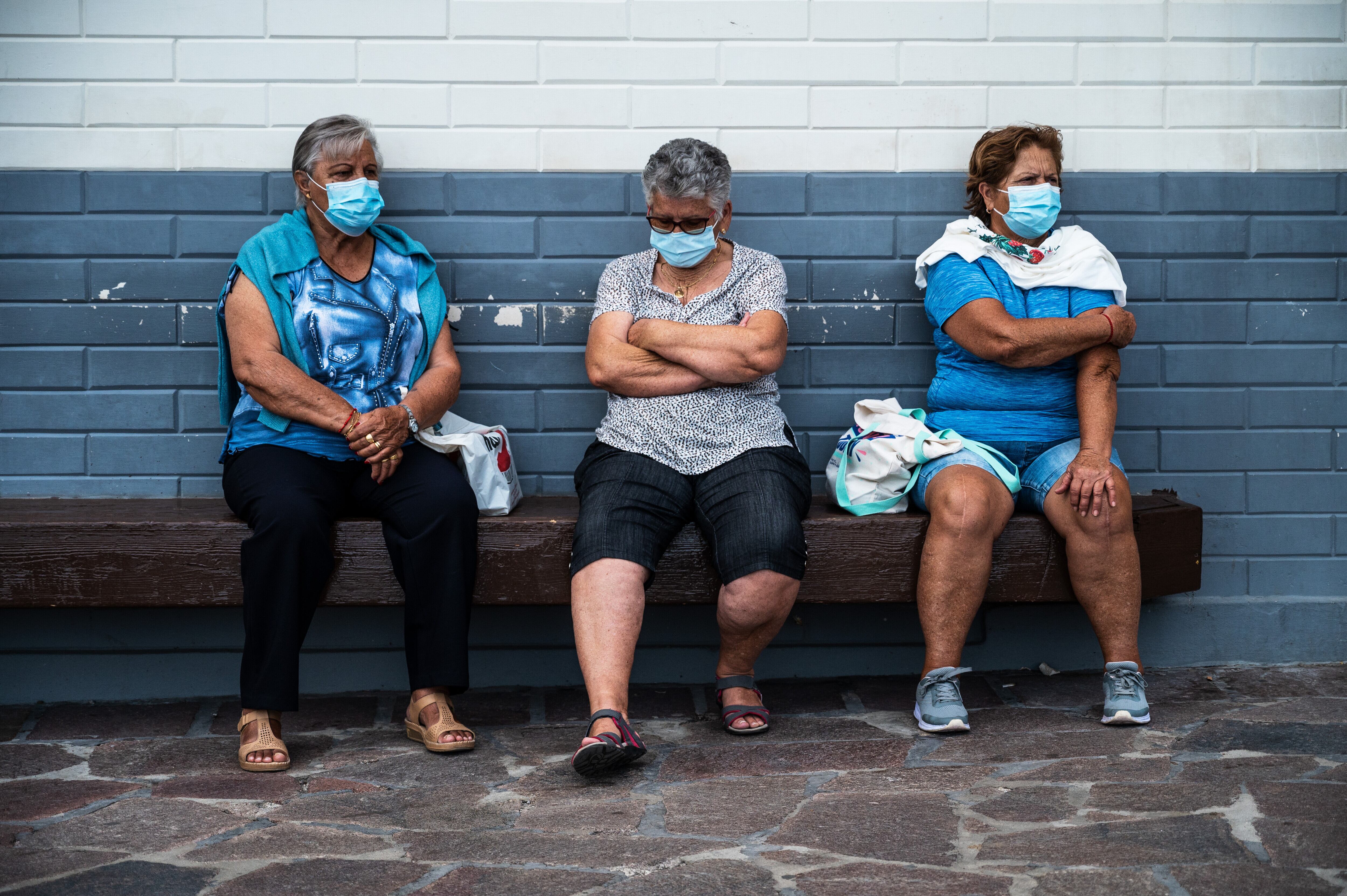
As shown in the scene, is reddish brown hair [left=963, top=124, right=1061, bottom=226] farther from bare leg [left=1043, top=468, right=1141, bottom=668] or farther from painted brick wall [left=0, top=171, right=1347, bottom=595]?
bare leg [left=1043, top=468, right=1141, bottom=668]

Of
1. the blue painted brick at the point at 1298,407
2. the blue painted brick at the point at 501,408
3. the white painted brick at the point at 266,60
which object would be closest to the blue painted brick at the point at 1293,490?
the blue painted brick at the point at 1298,407

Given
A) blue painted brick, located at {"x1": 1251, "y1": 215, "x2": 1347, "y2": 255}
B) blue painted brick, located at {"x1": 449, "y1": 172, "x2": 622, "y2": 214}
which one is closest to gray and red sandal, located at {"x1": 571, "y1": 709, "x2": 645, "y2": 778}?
blue painted brick, located at {"x1": 449, "y1": 172, "x2": 622, "y2": 214}

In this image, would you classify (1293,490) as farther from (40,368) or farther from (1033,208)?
(40,368)

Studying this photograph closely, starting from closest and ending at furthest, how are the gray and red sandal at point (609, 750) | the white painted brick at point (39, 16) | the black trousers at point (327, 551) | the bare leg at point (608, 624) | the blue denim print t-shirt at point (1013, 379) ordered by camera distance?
the gray and red sandal at point (609, 750), the bare leg at point (608, 624), the black trousers at point (327, 551), the blue denim print t-shirt at point (1013, 379), the white painted brick at point (39, 16)

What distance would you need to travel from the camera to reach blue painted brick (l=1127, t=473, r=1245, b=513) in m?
3.76

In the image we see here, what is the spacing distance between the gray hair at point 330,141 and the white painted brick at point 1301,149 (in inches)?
109

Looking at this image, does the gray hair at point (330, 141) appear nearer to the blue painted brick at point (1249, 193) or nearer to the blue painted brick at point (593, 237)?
the blue painted brick at point (593, 237)

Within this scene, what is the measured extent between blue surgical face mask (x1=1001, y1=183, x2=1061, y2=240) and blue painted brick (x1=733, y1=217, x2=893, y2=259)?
43cm

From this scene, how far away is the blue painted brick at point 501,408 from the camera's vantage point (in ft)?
12.1

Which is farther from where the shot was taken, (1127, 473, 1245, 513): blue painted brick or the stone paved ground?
(1127, 473, 1245, 513): blue painted brick

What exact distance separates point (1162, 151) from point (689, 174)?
1.64m

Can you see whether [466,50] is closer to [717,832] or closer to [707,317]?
[707,317]

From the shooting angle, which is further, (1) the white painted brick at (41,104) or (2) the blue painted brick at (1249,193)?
(2) the blue painted brick at (1249,193)

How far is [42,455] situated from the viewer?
3.64 metres
